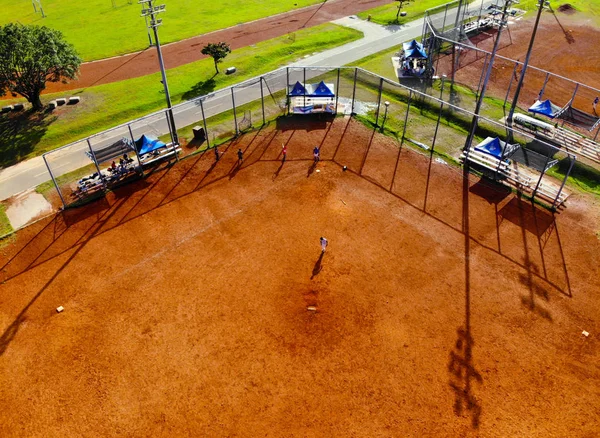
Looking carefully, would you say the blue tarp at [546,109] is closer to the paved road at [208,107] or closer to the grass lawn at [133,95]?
the paved road at [208,107]

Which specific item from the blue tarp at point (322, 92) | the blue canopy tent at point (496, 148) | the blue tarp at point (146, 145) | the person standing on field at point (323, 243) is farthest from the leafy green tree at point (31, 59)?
the blue canopy tent at point (496, 148)

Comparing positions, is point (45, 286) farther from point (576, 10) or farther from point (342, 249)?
point (576, 10)

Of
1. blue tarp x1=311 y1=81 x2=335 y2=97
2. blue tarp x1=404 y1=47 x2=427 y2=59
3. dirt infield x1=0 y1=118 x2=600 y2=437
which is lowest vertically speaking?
dirt infield x1=0 y1=118 x2=600 y2=437

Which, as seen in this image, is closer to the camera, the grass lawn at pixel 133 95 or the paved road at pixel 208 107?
the paved road at pixel 208 107

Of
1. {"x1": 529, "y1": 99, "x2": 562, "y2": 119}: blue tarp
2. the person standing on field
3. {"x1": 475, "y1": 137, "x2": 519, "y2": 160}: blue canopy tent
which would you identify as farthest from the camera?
{"x1": 529, "y1": 99, "x2": 562, "y2": 119}: blue tarp

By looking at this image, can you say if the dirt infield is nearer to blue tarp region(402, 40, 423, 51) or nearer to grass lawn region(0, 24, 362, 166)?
grass lawn region(0, 24, 362, 166)

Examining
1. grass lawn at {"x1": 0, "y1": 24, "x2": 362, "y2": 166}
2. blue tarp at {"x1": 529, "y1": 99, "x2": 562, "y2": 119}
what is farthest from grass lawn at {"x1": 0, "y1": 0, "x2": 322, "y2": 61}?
blue tarp at {"x1": 529, "y1": 99, "x2": 562, "y2": 119}

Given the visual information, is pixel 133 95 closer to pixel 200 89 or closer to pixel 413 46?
pixel 200 89
